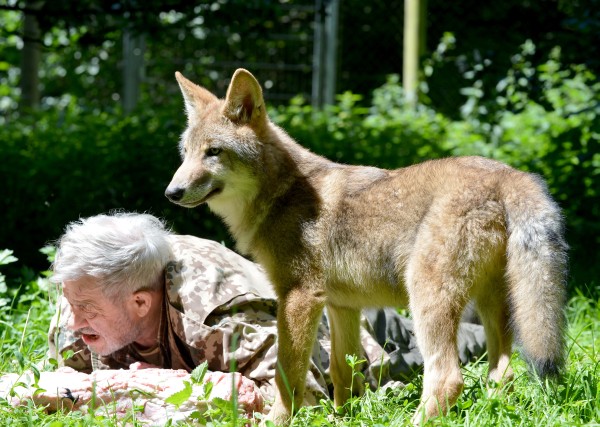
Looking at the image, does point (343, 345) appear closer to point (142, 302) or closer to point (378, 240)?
point (378, 240)

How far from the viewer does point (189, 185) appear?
14.0 ft

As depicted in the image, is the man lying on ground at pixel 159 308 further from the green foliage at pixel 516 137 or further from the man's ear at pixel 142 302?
the green foliage at pixel 516 137

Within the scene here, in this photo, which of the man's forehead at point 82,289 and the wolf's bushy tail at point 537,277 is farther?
the man's forehead at point 82,289

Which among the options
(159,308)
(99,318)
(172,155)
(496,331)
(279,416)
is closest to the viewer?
(279,416)

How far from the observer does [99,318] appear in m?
4.23

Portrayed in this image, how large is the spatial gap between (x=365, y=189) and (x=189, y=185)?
901 mm

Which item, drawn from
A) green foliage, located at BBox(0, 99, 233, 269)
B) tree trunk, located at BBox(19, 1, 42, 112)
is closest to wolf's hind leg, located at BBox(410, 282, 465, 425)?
green foliage, located at BBox(0, 99, 233, 269)

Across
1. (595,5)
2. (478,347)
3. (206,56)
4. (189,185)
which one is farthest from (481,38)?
(206,56)

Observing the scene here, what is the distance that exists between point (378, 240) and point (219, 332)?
2.95 ft

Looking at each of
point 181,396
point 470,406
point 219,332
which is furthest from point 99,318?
point 470,406

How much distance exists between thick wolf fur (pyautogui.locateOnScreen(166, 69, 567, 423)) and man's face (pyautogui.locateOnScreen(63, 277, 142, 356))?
24.6 inches

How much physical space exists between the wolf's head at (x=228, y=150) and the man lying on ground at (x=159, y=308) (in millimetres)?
323

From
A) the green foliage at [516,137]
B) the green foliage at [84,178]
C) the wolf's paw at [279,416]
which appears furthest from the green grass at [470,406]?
the green foliage at [516,137]

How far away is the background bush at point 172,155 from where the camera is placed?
7176 mm
